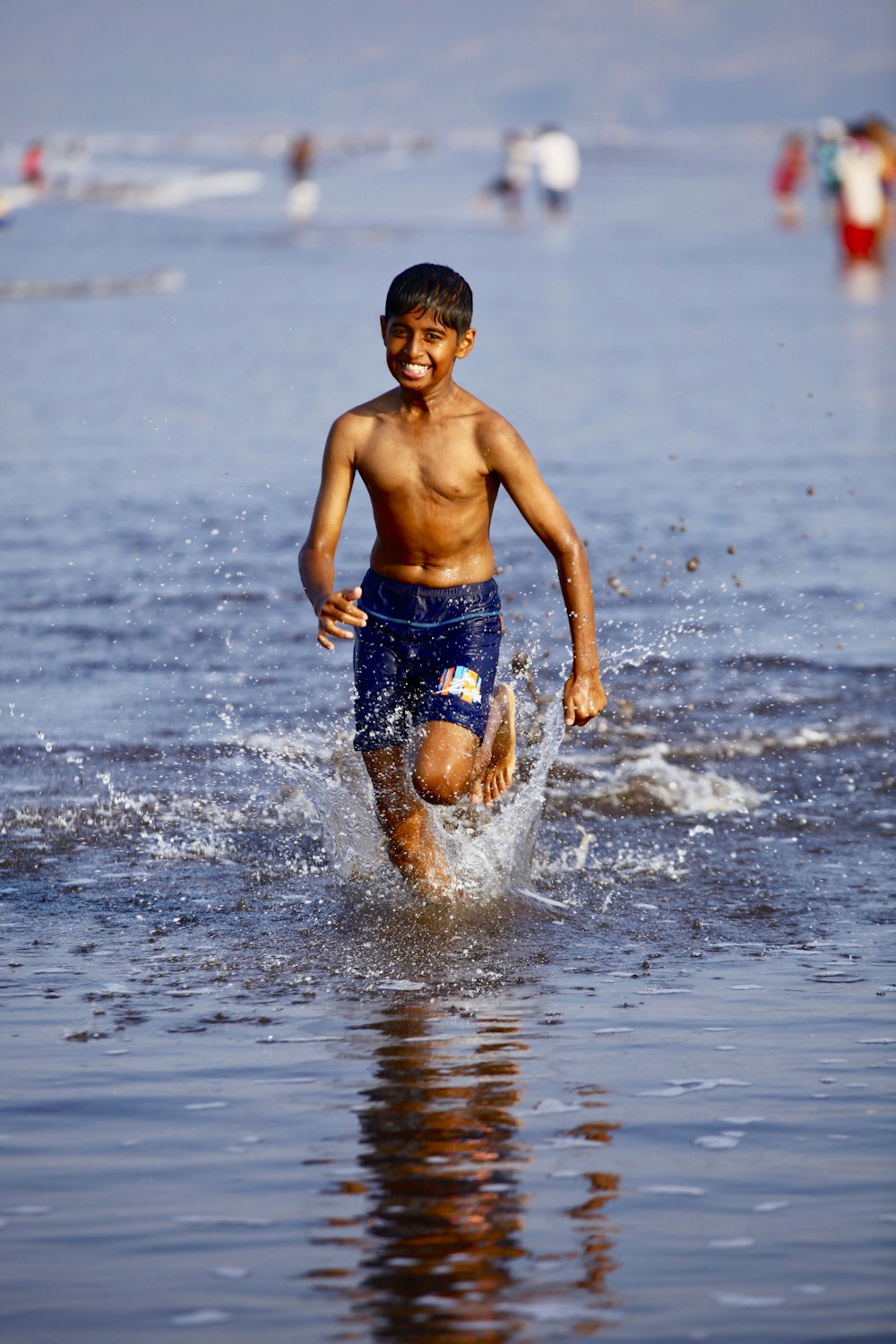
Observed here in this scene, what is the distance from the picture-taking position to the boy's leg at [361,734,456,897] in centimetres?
580

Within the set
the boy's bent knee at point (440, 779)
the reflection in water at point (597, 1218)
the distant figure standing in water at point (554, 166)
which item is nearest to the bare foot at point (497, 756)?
the boy's bent knee at point (440, 779)

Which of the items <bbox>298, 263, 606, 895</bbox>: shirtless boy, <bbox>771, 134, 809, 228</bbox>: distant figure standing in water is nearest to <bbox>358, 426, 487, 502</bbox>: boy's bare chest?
<bbox>298, 263, 606, 895</bbox>: shirtless boy

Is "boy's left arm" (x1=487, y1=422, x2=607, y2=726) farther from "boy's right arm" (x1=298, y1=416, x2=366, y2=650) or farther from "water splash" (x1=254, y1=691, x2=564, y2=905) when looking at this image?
"water splash" (x1=254, y1=691, x2=564, y2=905)

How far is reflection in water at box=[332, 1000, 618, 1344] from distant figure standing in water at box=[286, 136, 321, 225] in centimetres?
3885

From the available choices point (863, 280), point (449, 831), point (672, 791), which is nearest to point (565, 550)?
point (449, 831)

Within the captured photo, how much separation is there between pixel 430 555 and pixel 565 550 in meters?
0.39

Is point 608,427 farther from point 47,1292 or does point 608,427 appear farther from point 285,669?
point 47,1292

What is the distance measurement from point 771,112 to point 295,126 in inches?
2022

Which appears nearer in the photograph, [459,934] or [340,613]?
[340,613]

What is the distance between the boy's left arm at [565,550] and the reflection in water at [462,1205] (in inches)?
46.9

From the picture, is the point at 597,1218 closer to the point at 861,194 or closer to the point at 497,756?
the point at 497,756

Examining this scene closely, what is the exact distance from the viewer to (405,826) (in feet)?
19.2

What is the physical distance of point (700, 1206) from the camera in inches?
150

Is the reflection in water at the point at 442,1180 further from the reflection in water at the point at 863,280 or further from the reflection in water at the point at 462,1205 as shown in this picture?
the reflection in water at the point at 863,280
